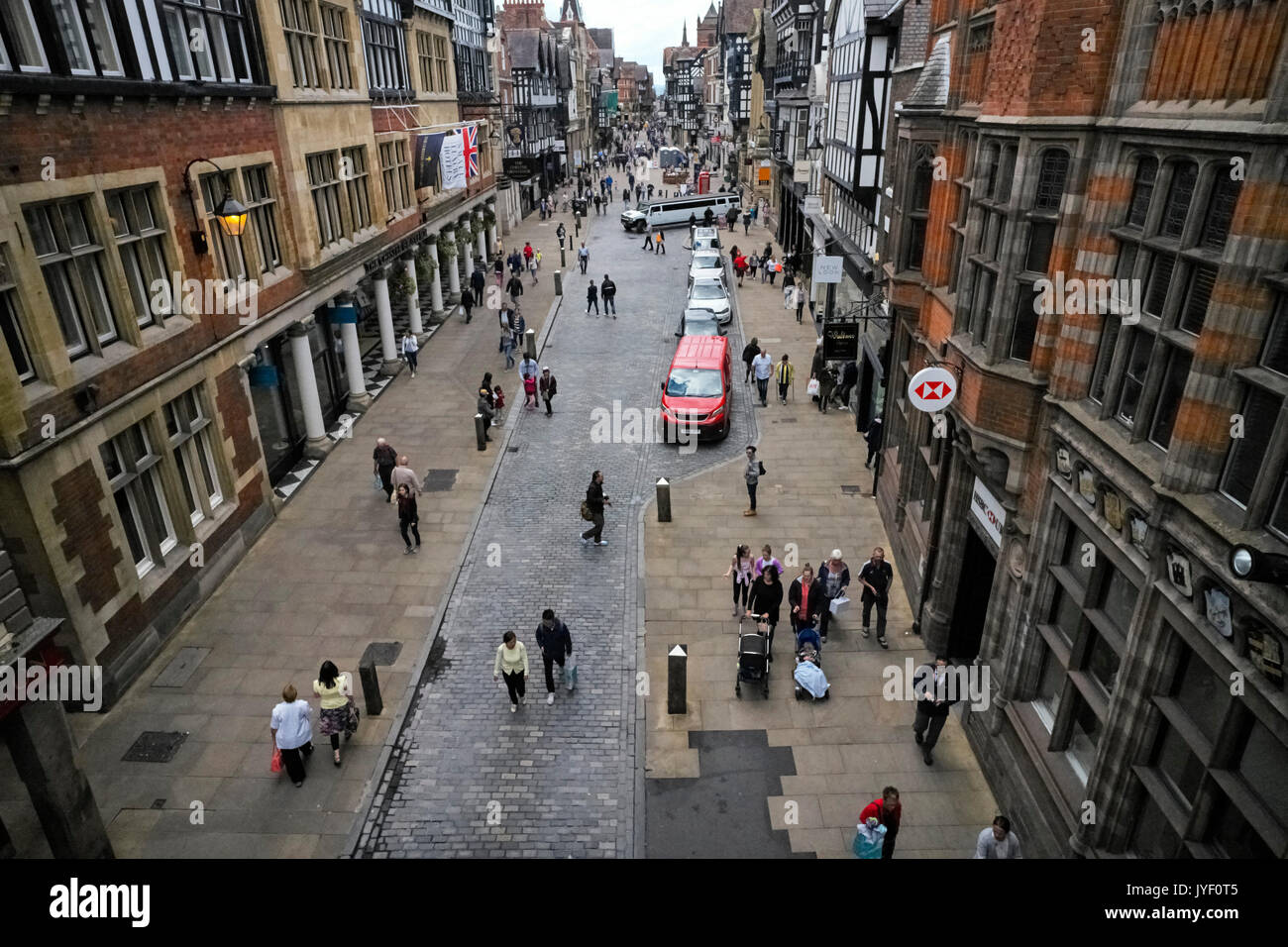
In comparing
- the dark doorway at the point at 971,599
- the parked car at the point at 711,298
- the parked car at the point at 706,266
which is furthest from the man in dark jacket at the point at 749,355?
the dark doorway at the point at 971,599

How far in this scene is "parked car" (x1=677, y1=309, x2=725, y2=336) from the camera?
2625 cm

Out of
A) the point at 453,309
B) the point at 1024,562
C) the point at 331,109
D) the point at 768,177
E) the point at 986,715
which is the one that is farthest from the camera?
the point at 768,177

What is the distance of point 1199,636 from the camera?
19.1 ft

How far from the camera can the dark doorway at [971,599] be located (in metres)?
10.9

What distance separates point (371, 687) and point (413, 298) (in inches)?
771

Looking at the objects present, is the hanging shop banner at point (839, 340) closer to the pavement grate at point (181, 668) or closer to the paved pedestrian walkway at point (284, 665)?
the paved pedestrian walkway at point (284, 665)

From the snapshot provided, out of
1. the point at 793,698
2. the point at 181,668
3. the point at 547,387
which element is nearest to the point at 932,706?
the point at 793,698

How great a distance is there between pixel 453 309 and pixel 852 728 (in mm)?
27542

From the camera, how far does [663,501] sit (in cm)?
1606

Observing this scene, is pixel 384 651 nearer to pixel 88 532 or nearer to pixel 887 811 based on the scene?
pixel 88 532

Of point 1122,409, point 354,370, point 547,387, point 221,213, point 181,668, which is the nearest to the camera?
point 1122,409

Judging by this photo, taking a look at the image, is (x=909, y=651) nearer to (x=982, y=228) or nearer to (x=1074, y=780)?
(x=1074, y=780)

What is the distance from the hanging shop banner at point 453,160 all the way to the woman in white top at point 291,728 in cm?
2158
